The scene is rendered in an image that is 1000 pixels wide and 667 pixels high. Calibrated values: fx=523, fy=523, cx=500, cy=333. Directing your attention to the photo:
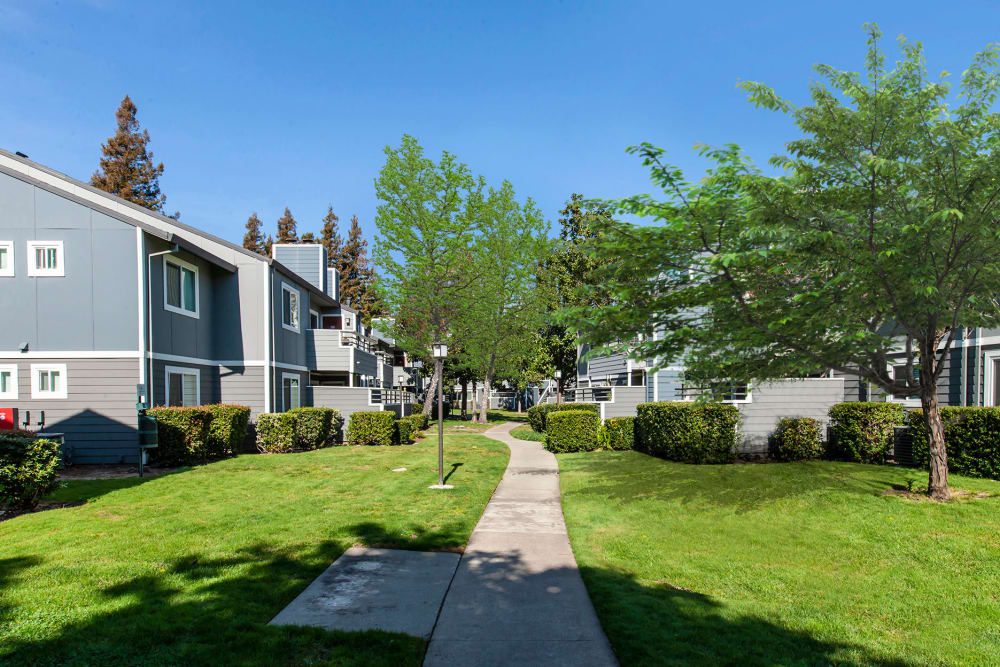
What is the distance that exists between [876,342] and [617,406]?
433 inches

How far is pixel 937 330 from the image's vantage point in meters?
9.08

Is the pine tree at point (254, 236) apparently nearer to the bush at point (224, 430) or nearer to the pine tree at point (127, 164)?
the pine tree at point (127, 164)

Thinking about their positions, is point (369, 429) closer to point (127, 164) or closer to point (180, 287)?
point (180, 287)

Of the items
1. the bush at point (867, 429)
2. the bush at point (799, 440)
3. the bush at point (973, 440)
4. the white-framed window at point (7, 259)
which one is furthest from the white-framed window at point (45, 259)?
the bush at point (867, 429)

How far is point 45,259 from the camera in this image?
42.3ft

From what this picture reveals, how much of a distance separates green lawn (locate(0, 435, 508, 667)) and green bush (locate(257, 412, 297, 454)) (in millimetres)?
4142

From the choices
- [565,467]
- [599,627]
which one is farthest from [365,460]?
[599,627]

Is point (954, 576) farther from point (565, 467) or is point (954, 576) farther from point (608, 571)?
point (565, 467)

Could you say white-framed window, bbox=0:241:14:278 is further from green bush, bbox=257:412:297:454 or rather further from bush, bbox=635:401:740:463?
bush, bbox=635:401:740:463

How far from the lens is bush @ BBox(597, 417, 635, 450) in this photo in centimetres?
1730

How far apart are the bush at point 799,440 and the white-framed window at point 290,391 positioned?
15.8 m

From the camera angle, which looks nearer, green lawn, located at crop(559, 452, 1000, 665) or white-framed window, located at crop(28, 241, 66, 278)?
green lawn, located at crop(559, 452, 1000, 665)

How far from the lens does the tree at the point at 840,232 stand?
716 centimetres

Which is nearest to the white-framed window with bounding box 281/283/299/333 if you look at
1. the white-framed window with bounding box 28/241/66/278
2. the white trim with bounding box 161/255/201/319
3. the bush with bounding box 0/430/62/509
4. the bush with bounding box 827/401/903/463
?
the white trim with bounding box 161/255/201/319
